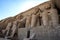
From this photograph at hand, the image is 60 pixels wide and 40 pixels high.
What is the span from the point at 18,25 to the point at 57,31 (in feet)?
5.97

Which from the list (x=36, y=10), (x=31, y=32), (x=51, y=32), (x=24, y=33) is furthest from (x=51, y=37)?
(x=36, y=10)

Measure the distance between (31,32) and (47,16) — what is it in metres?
0.83

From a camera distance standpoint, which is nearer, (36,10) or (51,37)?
(51,37)

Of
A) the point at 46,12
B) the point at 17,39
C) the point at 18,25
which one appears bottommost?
the point at 17,39

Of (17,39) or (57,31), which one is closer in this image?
(57,31)

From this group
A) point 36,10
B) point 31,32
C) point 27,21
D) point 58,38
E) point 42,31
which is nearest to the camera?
point 58,38

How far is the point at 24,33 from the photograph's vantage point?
4.27 m

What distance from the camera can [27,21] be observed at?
500 cm

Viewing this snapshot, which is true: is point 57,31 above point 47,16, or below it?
below

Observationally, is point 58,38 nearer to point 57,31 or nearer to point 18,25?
point 57,31

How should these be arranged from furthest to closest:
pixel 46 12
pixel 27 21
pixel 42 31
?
1. pixel 27 21
2. pixel 46 12
3. pixel 42 31

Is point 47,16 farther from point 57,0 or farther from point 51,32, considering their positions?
point 51,32

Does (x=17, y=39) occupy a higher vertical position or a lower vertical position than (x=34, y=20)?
lower

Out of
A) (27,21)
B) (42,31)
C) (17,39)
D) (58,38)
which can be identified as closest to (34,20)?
(27,21)
